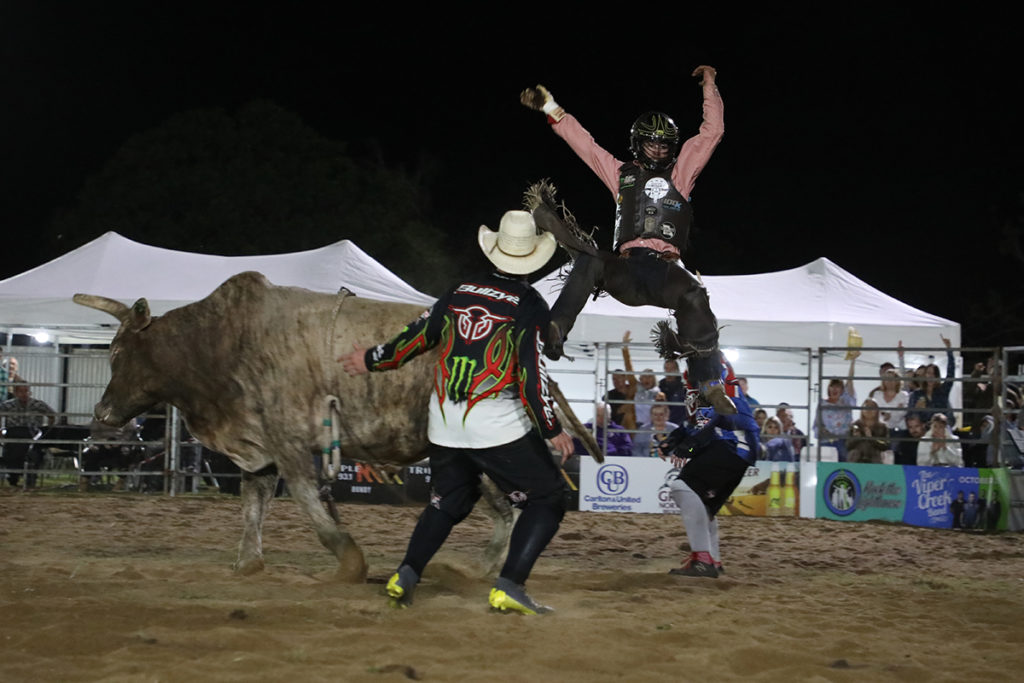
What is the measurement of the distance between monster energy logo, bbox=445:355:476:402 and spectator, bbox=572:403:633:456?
742 centimetres

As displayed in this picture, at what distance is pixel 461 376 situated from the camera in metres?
5.12

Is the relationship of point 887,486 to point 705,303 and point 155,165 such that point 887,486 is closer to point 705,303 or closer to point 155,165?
point 705,303

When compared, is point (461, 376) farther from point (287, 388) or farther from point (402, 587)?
point (287, 388)

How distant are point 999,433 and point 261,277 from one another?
325 inches

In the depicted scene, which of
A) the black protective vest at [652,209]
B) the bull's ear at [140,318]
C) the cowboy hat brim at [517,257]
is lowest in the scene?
the bull's ear at [140,318]

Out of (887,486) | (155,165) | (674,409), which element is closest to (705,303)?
(887,486)

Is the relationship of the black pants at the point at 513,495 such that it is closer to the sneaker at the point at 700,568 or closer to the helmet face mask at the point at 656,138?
the helmet face mask at the point at 656,138

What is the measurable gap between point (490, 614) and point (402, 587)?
428 mm

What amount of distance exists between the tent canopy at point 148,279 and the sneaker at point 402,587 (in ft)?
28.3

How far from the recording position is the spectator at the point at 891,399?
41.7ft

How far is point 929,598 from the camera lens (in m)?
6.18

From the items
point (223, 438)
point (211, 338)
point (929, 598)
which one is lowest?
point (929, 598)

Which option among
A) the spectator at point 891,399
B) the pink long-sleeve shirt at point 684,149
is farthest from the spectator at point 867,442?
the pink long-sleeve shirt at point 684,149

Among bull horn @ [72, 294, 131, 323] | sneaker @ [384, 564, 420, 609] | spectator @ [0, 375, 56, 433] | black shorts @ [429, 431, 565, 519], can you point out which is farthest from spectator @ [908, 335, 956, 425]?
spectator @ [0, 375, 56, 433]
